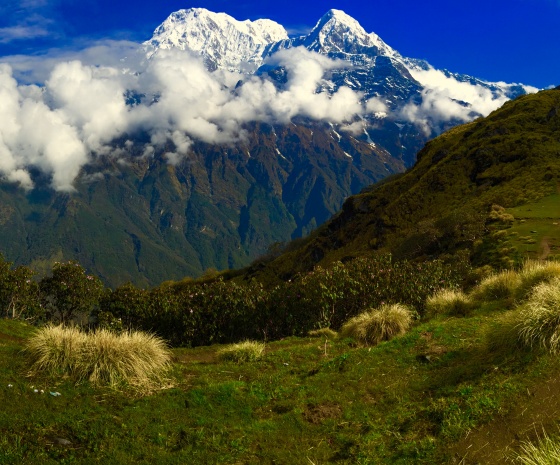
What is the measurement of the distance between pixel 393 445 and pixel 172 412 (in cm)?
470

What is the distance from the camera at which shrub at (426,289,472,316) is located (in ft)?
60.8

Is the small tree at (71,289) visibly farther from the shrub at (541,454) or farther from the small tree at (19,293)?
the shrub at (541,454)

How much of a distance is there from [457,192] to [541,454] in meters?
86.6

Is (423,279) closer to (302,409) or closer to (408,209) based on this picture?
(302,409)

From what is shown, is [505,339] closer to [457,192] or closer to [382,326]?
[382,326]

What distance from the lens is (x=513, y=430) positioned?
29.4ft

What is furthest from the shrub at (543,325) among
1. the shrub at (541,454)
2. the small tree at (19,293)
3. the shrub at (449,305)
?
the small tree at (19,293)

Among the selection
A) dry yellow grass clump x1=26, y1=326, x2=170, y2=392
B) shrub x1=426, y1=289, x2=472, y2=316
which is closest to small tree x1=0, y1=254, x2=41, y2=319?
dry yellow grass clump x1=26, y1=326, x2=170, y2=392

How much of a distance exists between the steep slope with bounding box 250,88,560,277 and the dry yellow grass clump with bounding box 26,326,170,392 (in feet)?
122

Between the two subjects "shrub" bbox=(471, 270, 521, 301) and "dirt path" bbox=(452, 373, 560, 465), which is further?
"shrub" bbox=(471, 270, 521, 301)

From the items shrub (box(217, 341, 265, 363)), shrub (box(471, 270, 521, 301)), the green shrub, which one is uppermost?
shrub (box(471, 270, 521, 301))

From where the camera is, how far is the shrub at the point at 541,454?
7004mm

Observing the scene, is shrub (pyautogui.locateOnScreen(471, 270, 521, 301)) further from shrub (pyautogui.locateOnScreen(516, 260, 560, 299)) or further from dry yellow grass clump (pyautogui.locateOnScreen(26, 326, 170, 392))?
dry yellow grass clump (pyautogui.locateOnScreen(26, 326, 170, 392))

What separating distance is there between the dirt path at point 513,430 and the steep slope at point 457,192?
35664 mm
